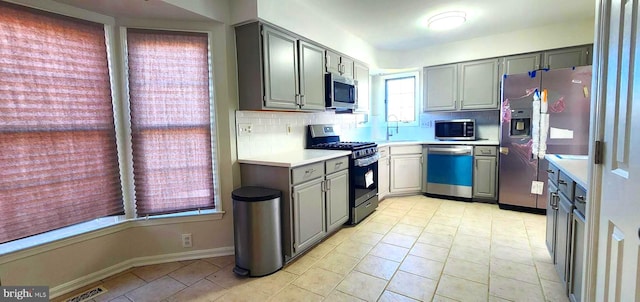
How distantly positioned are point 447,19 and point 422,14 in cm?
30

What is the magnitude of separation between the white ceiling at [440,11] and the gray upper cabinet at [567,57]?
14.5 inches

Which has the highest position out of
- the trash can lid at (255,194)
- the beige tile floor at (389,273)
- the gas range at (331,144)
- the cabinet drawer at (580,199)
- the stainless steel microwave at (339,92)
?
the stainless steel microwave at (339,92)

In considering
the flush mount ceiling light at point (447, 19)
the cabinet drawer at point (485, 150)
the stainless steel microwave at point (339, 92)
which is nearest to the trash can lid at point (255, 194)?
the stainless steel microwave at point (339, 92)

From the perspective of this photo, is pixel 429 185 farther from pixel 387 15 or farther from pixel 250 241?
pixel 250 241

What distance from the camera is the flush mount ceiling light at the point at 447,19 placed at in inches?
127

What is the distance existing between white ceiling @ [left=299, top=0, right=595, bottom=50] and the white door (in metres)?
2.15

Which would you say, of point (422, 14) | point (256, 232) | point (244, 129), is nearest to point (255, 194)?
point (256, 232)

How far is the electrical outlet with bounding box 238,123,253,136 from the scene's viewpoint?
2.71 metres

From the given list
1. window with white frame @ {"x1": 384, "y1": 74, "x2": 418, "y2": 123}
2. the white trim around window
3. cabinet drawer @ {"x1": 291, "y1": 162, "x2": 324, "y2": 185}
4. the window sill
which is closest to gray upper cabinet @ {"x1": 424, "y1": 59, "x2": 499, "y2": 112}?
the white trim around window

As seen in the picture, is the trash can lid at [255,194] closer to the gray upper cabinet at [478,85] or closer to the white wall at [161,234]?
the white wall at [161,234]

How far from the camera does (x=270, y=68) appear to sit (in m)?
2.60

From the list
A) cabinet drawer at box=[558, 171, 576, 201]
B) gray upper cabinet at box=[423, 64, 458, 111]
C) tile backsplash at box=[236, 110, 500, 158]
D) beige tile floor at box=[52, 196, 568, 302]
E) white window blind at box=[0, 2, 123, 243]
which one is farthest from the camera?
gray upper cabinet at box=[423, 64, 458, 111]

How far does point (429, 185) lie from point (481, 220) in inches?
43.2

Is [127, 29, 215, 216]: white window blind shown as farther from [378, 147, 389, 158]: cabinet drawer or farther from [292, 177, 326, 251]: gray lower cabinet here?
[378, 147, 389, 158]: cabinet drawer
